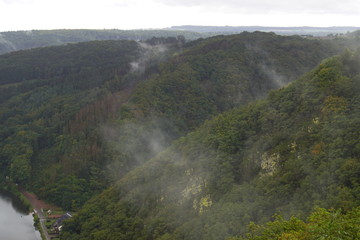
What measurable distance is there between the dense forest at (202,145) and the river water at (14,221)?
755 centimetres

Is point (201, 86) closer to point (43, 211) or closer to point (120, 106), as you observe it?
point (120, 106)

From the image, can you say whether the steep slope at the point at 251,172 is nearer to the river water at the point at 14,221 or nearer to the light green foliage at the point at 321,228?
the light green foliage at the point at 321,228

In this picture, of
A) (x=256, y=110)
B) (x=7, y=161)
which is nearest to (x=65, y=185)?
(x=7, y=161)

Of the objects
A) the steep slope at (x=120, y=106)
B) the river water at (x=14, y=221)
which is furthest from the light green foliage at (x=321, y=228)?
the steep slope at (x=120, y=106)

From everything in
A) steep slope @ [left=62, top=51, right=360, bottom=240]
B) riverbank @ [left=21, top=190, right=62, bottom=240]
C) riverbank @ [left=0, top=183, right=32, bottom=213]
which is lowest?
riverbank @ [left=0, top=183, right=32, bottom=213]

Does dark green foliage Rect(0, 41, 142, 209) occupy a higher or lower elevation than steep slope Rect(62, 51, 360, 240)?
lower

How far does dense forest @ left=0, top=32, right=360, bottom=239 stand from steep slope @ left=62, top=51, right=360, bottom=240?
7.9 inches

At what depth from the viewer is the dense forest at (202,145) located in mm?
43750

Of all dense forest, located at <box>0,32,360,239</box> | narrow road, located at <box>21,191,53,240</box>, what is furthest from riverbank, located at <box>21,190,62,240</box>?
dense forest, located at <box>0,32,360,239</box>

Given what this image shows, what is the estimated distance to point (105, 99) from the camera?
5472 inches

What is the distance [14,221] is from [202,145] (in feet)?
183

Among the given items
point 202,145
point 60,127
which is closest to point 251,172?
point 202,145

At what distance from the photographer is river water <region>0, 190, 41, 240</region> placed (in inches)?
3196

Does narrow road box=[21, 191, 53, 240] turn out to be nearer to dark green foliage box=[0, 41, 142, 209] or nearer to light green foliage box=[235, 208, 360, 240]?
dark green foliage box=[0, 41, 142, 209]
